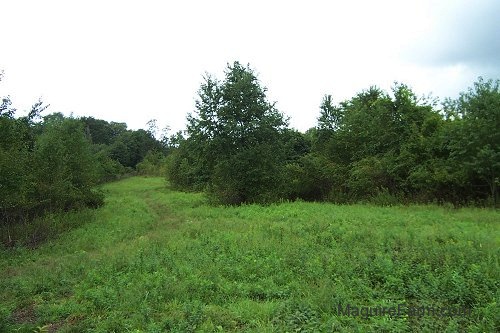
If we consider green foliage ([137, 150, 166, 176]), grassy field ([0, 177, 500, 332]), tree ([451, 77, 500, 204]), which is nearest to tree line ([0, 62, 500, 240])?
tree ([451, 77, 500, 204])

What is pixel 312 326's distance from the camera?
19.5ft

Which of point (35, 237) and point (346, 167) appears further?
point (346, 167)

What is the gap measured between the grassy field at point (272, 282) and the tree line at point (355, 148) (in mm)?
7155

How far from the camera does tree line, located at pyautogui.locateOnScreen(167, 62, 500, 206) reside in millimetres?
19594

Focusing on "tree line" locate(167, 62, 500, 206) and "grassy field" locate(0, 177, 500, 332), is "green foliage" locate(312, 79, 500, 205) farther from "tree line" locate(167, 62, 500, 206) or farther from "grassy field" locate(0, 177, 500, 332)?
"grassy field" locate(0, 177, 500, 332)

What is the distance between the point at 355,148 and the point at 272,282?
22.7 metres

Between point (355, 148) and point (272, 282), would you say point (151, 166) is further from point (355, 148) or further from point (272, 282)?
point (272, 282)

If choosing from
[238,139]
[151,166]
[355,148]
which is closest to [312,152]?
[355,148]

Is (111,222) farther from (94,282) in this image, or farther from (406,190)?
(406,190)

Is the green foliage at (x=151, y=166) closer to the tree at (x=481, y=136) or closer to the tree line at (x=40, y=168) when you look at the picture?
the tree line at (x=40, y=168)

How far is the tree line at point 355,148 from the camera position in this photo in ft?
64.3

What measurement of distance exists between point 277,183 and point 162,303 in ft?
66.7

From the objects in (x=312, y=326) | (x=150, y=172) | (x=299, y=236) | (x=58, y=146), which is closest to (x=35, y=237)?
(x=58, y=146)

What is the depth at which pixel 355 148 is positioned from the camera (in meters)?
29.0
